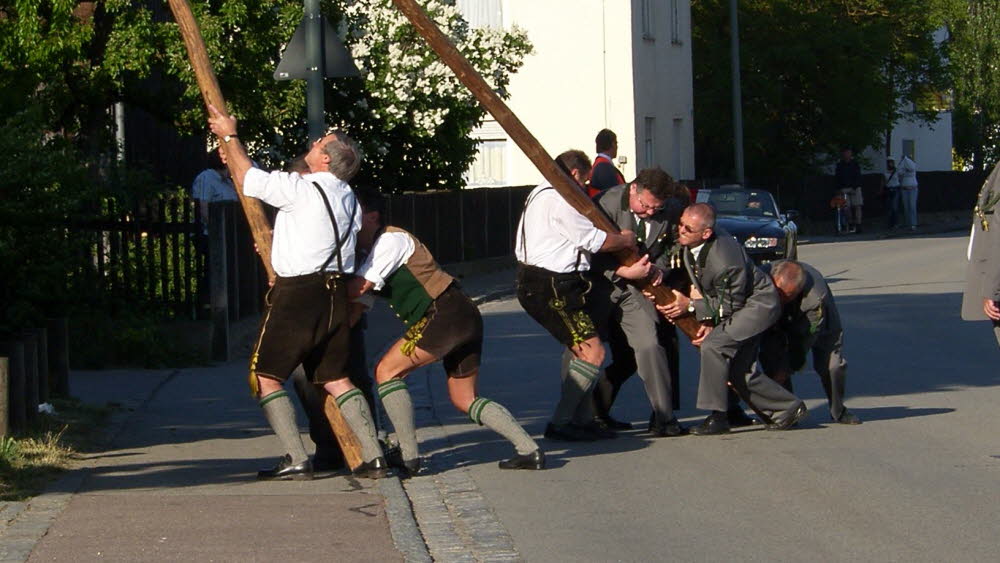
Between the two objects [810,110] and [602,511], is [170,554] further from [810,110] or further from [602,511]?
[810,110]

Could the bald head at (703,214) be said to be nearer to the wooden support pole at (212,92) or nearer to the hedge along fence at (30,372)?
the wooden support pole at (212,92)

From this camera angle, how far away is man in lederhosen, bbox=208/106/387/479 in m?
7.92

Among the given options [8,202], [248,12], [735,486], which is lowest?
[735,486]

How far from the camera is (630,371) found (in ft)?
34.1

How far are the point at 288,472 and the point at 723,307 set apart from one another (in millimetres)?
2925

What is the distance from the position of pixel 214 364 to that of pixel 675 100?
89.2 ft

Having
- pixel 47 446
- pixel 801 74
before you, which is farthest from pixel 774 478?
pixel 801 74

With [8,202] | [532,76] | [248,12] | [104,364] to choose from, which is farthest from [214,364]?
[532,76]

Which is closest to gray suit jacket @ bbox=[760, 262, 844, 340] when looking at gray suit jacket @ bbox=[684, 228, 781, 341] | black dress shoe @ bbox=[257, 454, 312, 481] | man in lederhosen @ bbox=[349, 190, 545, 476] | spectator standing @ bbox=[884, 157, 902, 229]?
gray suit jacket @ bbox=[684, 228, 781, 341]

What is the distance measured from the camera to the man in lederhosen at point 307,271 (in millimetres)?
7922

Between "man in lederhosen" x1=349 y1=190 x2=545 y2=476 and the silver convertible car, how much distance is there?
15.3 metres

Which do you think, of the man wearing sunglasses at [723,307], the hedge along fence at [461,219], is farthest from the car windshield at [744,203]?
the man wearing sunglasses at [723,307]

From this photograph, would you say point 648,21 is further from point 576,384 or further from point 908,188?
point 576,384

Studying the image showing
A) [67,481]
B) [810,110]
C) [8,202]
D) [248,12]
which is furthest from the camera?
[810,110]
